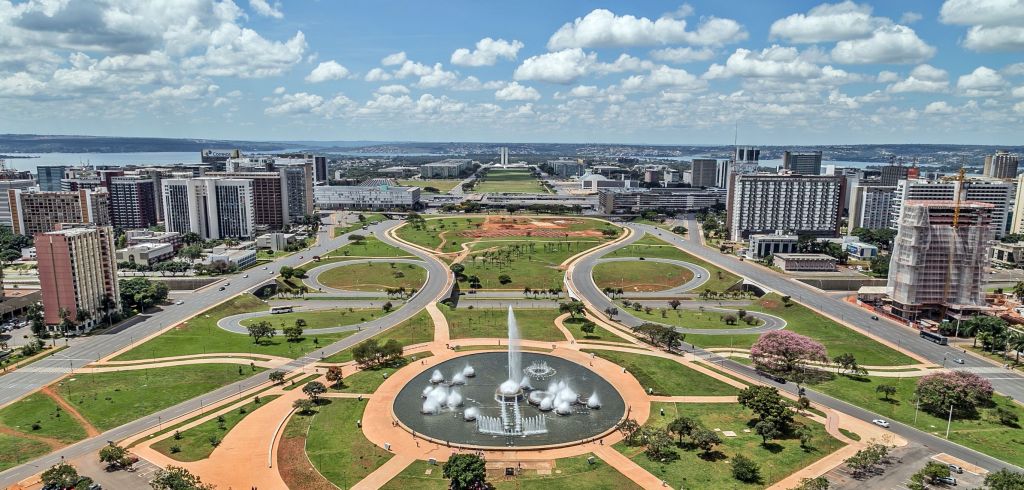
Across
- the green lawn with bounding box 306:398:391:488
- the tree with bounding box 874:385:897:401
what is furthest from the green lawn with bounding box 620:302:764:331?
the green lawn with bounding box 306:398:391:488

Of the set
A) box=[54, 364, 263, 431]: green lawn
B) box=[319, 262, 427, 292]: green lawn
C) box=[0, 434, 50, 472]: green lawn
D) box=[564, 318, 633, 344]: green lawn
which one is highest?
box=[319, 262, 427, 292]: green lawn

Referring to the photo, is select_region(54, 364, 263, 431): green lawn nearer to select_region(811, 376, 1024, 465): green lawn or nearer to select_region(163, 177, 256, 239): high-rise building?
select_region(811, 376, 1024, 465): green lawn

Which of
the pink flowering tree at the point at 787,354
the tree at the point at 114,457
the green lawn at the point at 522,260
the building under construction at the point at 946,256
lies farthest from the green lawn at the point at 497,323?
the building under construction at the point at 946,256

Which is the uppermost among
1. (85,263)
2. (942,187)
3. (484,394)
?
(942,187)

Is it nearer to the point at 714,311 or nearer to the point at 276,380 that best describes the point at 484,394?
the point at 276,380

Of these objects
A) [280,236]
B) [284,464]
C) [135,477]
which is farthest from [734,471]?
[280,236]

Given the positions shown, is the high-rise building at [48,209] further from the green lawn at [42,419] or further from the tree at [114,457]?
the tree at [114,457]
